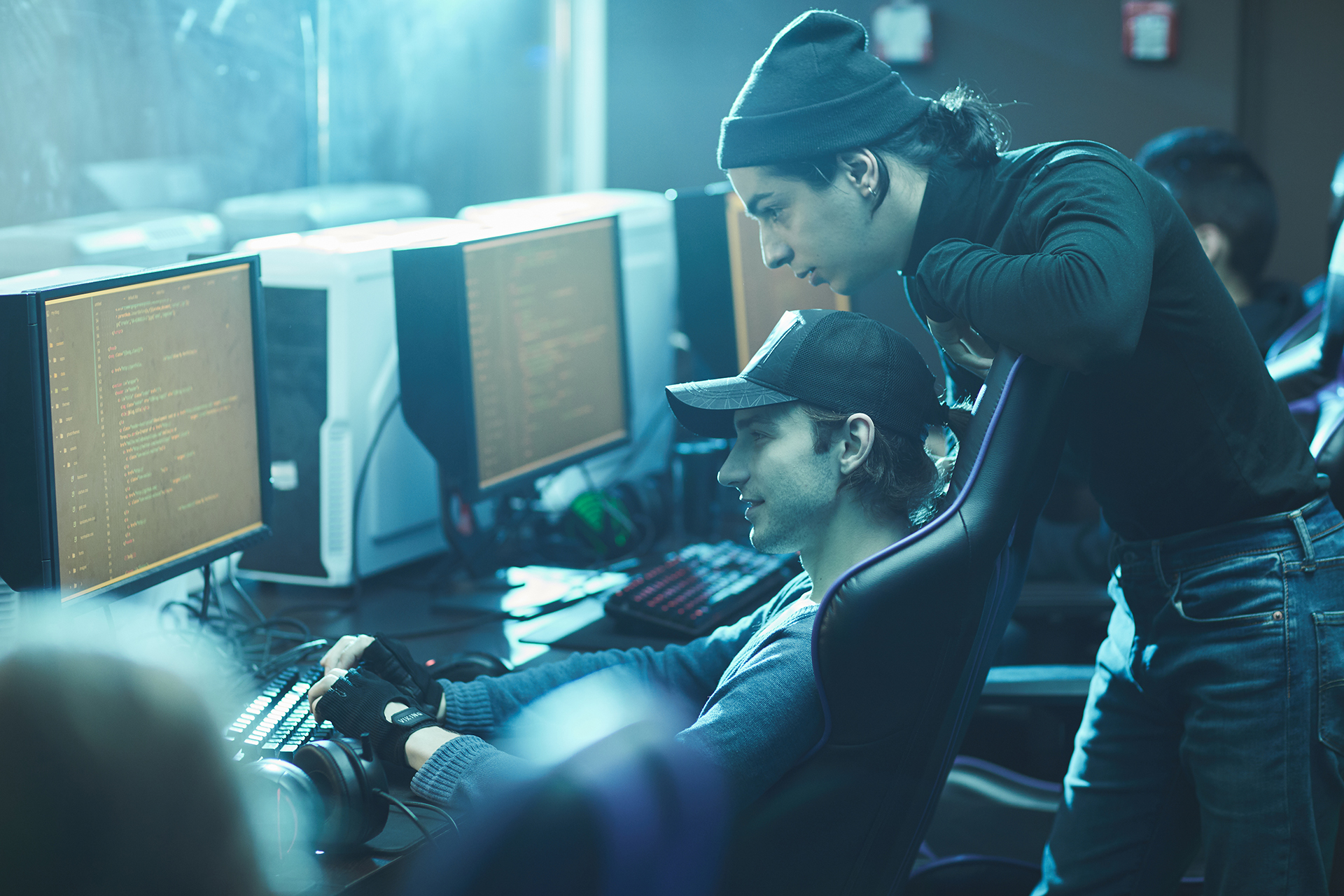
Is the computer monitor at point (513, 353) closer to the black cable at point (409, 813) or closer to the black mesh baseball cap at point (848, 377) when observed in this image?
the black mesh baseball cap at point (848, 377)

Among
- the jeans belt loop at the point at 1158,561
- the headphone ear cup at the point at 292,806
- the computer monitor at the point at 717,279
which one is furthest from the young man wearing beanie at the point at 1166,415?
the computer monitor at the point at 717,279

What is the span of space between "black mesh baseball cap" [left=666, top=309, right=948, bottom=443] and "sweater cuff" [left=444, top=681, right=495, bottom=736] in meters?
0.39

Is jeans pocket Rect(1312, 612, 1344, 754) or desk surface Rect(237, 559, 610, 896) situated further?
desk surface Rect(237, 559, 610, 896)

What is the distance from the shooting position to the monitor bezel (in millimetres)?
1136

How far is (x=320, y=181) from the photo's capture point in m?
3.60

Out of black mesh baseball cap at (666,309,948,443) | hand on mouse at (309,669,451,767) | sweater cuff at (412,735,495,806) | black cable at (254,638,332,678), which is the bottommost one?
black cable at (254,638,332,678)

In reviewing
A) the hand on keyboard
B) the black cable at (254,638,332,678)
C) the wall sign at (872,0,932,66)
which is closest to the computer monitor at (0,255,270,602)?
the black cable at (254,638,332,678)

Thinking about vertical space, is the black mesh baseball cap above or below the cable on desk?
above

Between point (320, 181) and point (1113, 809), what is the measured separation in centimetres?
302

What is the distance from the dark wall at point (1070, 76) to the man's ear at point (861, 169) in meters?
2.24

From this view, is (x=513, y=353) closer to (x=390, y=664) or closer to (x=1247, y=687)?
(x=390, y=664)

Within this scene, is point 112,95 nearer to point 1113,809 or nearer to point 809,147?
point 809,147

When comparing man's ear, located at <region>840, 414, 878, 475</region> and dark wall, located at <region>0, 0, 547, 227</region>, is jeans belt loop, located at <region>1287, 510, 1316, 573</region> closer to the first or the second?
man's ear, located at <region>840, 414, 878, 475</region>

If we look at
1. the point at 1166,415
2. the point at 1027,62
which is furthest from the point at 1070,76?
the point at 1166,415
